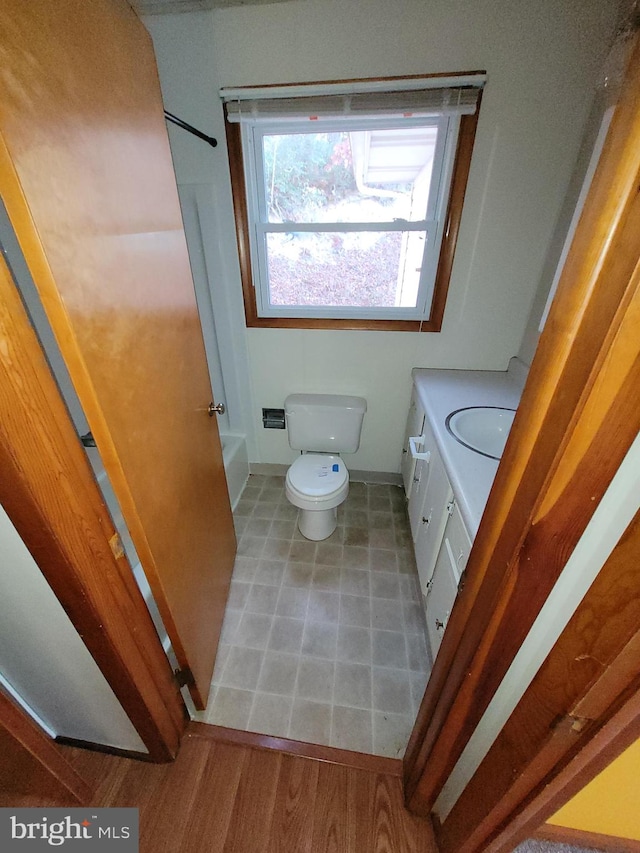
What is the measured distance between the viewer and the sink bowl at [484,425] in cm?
150

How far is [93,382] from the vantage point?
63 centimetres

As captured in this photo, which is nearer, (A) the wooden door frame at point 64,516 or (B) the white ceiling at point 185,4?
(A) the wooden door frame at point 64,516

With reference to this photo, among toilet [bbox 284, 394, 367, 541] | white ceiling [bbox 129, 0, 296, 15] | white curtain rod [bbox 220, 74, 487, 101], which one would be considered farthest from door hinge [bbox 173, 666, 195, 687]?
white ceiling [bbox 129, 0, 296, 15]

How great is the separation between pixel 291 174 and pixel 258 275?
0.51 meters

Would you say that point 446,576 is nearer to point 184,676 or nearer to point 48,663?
point 184,676

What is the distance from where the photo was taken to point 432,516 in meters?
1.38

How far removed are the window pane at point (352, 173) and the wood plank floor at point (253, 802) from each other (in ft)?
7.56

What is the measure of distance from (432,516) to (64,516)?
1233 millimetres

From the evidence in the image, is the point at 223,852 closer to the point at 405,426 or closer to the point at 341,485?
the point at 341,485

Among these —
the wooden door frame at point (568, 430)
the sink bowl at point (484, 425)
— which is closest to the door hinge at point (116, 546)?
the wooden door frame at point (568, 430)

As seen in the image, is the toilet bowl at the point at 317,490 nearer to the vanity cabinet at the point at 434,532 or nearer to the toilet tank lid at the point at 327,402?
the toilet tank lid at the point at 327,402

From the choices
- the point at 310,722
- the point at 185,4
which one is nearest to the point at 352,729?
the point at 310,722

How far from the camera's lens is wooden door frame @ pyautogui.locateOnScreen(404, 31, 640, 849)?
0.31 meters

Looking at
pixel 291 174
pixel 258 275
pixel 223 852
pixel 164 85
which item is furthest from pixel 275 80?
pixel 223 852
